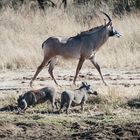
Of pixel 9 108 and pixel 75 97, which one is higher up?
pixel 75 97

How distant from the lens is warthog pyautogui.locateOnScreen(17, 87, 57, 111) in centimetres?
1188

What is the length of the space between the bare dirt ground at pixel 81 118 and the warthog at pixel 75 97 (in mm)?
176

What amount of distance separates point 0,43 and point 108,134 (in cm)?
1122

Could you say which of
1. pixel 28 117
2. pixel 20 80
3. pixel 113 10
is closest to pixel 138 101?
pixel 28 117

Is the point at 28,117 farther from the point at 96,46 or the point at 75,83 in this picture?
the point at 96,46

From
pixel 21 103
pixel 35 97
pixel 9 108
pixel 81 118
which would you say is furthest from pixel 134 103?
pixel 9 108

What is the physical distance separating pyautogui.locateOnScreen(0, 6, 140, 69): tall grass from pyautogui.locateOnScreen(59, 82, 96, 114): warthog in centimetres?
609

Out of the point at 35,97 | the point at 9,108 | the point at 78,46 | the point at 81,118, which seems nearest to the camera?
the point at 81,118

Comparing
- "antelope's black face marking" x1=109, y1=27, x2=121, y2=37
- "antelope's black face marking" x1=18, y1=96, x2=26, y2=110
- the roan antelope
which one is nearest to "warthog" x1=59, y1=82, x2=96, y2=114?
"antelope's black face marking" x1=18, y1=96, x2=26, y2=110

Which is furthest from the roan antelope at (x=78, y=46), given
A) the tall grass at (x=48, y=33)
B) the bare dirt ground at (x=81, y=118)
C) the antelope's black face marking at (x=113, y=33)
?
the tall grass at (x=48, y=33)

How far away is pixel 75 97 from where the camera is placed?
12055mm

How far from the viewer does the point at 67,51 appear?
50.9ft

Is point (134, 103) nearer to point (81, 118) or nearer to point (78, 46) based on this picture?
point (81, 118)

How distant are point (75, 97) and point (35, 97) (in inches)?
30.1
